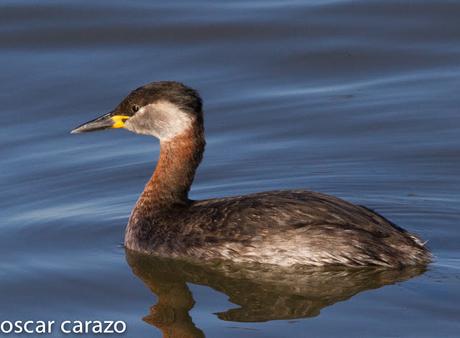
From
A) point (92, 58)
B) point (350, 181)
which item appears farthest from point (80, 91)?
point (350, 181)

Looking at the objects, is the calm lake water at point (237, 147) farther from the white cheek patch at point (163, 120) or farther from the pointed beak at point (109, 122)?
the white cheek patch at point (163, 120)

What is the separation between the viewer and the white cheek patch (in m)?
9.98

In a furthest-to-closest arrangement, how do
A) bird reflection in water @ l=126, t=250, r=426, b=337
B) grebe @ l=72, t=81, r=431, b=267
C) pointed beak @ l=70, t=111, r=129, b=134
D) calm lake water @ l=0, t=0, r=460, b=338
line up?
1. pointed beak @ l=70, t=111, r=129, b=134
2. grebe @ l=72, t=81, r=431, b=267
3. calm lake water @ l=0, t=0, r=460, b=338
4. bird reflection in water @ l=126, t=250, r=426, b=337

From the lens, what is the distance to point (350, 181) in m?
11.0

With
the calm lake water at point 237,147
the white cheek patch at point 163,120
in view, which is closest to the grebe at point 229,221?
the white cheek patch at point 163,120

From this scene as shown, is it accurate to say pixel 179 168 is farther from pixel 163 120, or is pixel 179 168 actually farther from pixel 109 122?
pixel 109 122

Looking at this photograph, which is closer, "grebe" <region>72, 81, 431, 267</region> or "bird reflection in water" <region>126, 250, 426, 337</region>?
"bird reflection in water" <region>126, 250, 426, 337</region>

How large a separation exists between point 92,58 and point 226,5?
203 cm

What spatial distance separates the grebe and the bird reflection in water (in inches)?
2.6

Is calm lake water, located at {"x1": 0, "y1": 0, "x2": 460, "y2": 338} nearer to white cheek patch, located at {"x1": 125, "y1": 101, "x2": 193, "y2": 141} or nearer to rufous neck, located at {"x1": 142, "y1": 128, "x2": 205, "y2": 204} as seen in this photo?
rufous neck, located at {"x1": 142, "y1": 128, "x2": 205, "y2": 204}

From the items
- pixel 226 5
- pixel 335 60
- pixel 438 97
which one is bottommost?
pixel 438 97

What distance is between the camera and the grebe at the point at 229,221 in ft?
29.8

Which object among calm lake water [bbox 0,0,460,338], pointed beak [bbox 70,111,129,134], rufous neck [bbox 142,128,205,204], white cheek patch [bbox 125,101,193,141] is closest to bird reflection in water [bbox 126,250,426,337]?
calm lake water [bbox 0,0,460,338]

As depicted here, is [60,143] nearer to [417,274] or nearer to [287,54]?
[287,54]
